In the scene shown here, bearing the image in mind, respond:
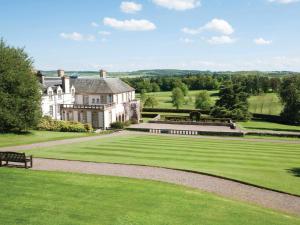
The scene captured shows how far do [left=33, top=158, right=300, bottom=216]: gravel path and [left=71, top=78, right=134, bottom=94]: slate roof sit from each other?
38179 mm

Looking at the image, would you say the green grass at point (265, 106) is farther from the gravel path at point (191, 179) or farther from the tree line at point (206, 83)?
the gravel path at point (191, 179)

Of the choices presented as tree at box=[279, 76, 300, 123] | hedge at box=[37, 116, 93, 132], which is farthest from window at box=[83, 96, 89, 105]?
tree at box=[279, 76, 300, 123]

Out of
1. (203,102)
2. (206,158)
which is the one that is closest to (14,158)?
(206,158)

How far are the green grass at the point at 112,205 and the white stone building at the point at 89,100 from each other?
117 feet

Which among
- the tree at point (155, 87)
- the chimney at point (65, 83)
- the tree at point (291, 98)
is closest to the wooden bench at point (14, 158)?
the chimney at point (65, 83)

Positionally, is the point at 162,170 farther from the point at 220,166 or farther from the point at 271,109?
the point at 271,109

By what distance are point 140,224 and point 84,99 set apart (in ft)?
171

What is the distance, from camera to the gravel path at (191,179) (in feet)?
Result: 52.8

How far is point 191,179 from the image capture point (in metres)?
19.1

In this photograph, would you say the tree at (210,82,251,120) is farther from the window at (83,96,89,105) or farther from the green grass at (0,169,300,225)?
the green grass at (0,169,300,225)

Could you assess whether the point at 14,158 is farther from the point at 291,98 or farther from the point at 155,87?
the point at 155,87

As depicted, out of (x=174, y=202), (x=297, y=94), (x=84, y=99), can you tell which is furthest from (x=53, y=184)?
(x=297, y=94)

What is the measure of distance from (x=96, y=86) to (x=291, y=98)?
40639 mm

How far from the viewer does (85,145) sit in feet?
101
